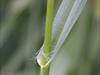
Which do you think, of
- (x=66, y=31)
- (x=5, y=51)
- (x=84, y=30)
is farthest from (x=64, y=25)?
(x=5, y=51)

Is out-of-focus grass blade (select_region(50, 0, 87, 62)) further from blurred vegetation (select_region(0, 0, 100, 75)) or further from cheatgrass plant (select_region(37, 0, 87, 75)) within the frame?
blurred vegetation (select_region(0, 0, 100, 75))

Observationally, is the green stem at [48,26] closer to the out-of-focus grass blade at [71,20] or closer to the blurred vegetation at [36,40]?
the out-of-focus grass blade at [71,20]

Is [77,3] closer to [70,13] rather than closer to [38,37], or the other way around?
[70,13]

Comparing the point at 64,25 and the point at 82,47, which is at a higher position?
the point at 64,25

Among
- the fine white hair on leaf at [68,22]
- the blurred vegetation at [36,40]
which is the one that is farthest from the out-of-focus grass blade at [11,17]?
the fine white hair on leaf at [68,22]

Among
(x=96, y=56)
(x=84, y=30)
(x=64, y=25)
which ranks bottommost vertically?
(x=96, y=56)

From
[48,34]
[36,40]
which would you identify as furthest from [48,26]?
[36,40]

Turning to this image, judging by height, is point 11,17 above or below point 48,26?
below

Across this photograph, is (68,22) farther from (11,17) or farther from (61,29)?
(11,17)
